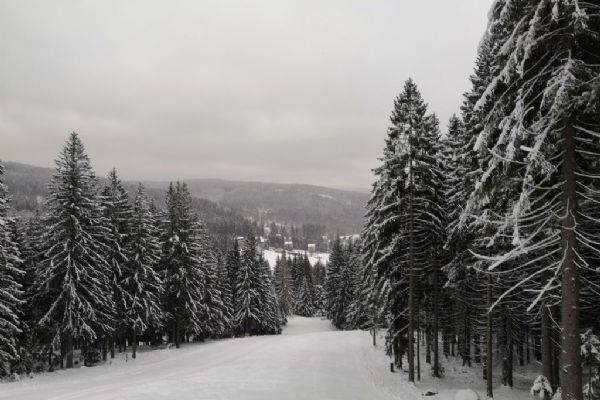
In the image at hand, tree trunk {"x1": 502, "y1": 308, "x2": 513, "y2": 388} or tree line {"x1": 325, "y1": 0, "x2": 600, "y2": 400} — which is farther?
tree trunk {"x1": 502, "y1": 308, "x2": 513, "y2": 388}

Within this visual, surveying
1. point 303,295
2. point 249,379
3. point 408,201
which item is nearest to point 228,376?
point 249,379

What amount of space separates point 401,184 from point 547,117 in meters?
15.6

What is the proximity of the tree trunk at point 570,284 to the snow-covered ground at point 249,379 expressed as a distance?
1233 centimetres

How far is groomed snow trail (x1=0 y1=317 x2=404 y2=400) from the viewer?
63.9ft

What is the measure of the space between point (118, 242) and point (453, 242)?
27470 mm

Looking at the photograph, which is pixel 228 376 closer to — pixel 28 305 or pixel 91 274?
pixel 91 274

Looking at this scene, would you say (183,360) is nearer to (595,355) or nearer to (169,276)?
(169,276)

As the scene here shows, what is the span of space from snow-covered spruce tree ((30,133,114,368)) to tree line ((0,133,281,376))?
0.07 m

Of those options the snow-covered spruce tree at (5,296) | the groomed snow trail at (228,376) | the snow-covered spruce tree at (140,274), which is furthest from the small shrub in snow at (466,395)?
the snow-covered spruce tree at (140,274)

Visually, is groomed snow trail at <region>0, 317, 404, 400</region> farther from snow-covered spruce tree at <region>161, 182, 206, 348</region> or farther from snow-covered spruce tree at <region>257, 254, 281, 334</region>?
snow-covered spruce tree at <region>257, 254, 281, 334</region>

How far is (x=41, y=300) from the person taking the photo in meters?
30.3

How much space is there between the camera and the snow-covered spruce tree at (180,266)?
137 ft

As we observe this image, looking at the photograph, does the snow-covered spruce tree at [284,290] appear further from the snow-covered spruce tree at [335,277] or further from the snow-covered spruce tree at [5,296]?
the snow-covered spruce tree at [5,296]

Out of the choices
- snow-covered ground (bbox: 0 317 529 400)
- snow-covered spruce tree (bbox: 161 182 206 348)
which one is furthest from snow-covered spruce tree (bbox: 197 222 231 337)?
snow-covered ground (bbox: 0 317 529 400)
